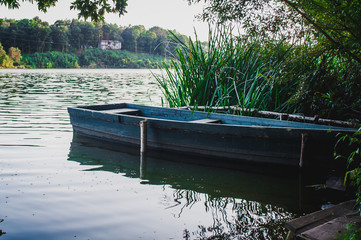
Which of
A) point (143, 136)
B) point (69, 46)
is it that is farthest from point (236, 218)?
point (69, 46)

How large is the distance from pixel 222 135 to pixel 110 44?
99774 millimetres

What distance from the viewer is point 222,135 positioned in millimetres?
5832

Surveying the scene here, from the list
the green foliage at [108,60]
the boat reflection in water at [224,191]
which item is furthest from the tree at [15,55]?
the boat reflection in water at [224,191]

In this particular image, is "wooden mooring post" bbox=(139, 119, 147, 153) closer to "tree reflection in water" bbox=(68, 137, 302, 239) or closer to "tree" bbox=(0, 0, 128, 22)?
"tree reflection in water" bbox=(68, 137, 302, 239)

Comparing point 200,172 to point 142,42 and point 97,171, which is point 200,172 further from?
point 142,42

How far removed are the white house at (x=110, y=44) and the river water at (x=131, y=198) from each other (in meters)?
96.2

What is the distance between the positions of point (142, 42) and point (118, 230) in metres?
102

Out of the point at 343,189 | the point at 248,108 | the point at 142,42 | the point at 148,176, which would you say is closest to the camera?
the point at 343,189

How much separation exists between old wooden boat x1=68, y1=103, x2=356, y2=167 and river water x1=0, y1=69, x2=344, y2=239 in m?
0.36

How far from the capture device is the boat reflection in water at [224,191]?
3594 millimetres

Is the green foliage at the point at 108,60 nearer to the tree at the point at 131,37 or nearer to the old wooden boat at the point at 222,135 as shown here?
the tree at the point at 131,37

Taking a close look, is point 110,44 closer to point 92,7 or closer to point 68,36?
point 68,36

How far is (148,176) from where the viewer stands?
5441 mm

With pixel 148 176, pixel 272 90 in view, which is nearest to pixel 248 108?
pixel 272 90
